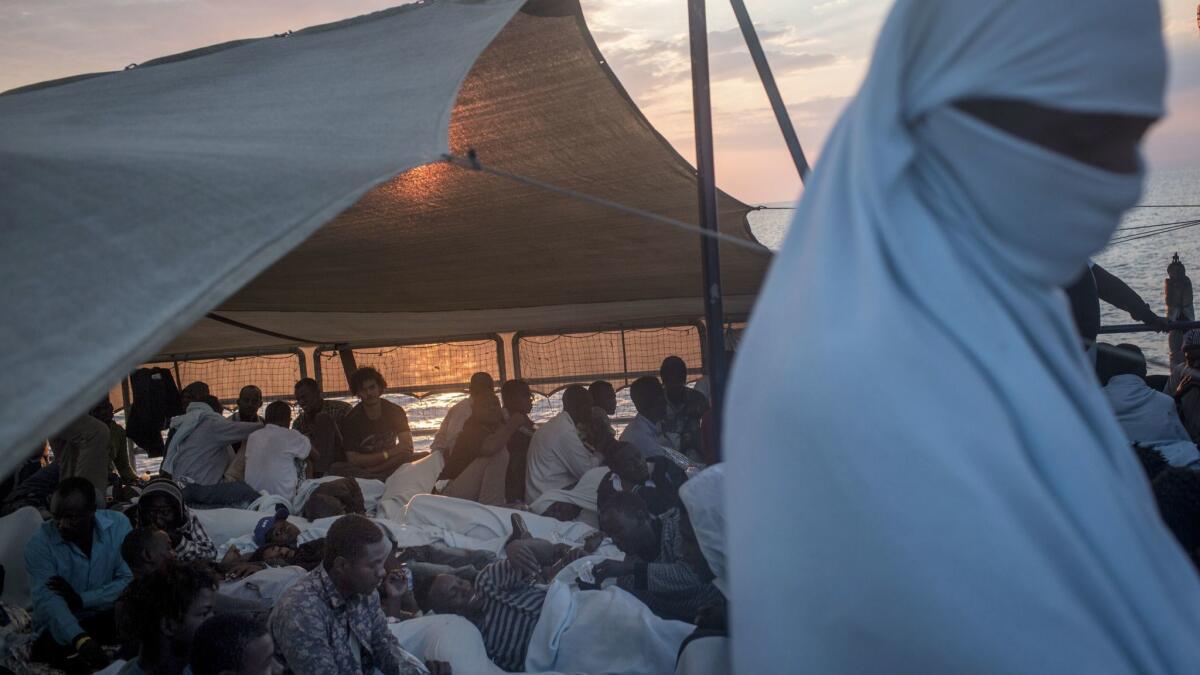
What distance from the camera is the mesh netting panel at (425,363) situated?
10.2 m

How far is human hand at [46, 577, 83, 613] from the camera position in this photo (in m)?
4.82

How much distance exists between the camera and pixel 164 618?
330 cm

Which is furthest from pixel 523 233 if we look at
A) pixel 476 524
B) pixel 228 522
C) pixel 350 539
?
pixel 350 539

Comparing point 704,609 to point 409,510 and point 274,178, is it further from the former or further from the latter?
point 409,510

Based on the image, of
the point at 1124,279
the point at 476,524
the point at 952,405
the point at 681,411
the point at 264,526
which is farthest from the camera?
the point at 1124,279

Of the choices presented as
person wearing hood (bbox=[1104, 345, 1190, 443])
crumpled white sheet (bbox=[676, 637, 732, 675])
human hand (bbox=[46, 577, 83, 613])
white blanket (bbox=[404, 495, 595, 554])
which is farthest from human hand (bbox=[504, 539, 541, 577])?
person wearing hood (bbox=[1104, 345, 1190, 443])

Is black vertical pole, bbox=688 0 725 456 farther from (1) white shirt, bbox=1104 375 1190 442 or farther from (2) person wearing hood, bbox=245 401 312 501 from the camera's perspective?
(2) person wearing hood, bbox=245 401 312 501

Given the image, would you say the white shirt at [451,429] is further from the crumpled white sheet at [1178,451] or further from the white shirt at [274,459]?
the crumpled white sheet at [1178,451]

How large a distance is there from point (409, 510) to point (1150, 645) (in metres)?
5.57

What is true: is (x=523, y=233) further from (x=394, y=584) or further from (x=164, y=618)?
(x=164, y=618)

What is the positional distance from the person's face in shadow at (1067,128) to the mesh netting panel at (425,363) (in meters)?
9.03

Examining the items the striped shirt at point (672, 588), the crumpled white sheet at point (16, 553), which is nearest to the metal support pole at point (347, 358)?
the crumpled white sheet at point (16, 553)

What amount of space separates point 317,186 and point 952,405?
1.45 metres

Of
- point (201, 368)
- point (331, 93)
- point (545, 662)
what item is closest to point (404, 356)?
point (201, 368)
